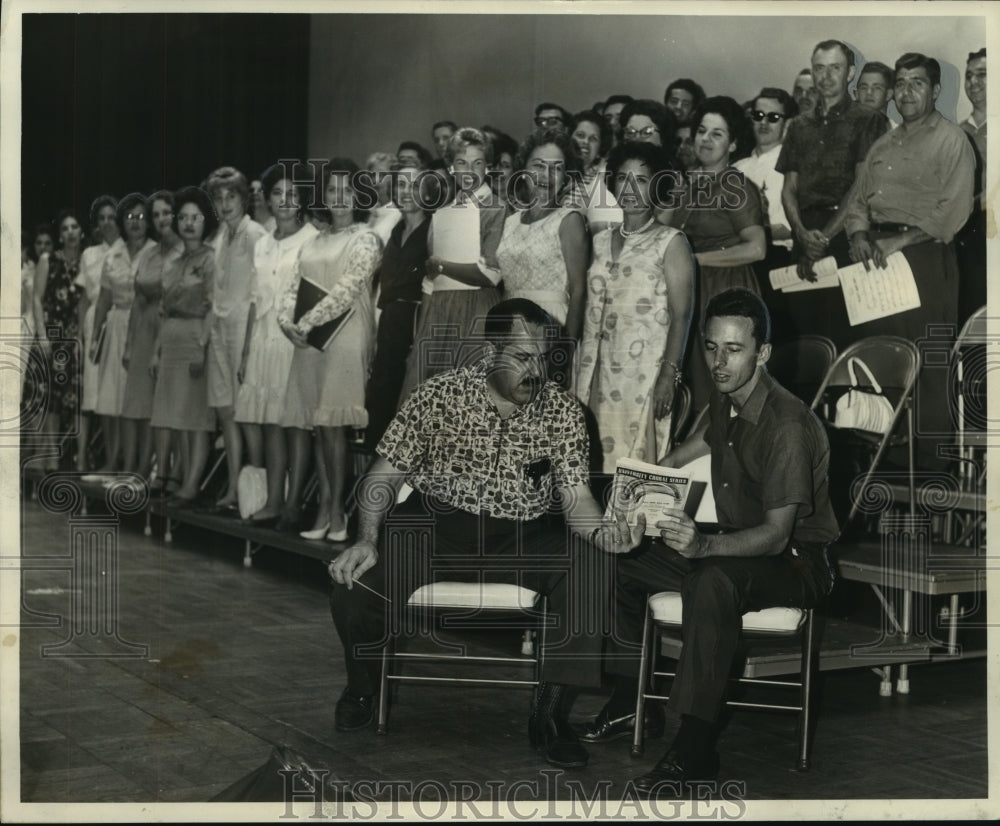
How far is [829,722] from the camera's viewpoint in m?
4.41

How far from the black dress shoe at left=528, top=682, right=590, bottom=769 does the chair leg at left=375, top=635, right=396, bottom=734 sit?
0.48 m

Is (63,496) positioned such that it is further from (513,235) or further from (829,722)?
(829,722)

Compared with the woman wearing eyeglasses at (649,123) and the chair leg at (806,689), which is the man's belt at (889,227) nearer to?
the woman wearing eyeglasses at (649,123)

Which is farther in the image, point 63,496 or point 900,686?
point 63,496

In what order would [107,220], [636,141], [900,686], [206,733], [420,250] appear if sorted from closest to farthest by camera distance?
[206,733] → [900,686] → [636,141] → [420,250] → [107,220]

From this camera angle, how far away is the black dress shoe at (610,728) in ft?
13.5

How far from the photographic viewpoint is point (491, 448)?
4262 millimetres

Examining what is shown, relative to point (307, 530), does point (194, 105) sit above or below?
above

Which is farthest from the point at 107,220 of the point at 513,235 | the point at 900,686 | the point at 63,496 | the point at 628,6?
the point at 900,686

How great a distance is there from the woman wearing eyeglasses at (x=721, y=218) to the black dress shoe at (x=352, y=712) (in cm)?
212

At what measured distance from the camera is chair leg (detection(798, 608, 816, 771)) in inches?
152

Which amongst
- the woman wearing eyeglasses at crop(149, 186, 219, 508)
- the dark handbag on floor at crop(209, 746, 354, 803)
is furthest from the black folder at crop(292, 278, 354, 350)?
the dark handbag on floor at crop(209, 746, 354, 803)

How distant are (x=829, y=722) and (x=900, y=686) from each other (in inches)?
22.5

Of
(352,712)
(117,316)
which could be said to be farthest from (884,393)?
(117,316)
